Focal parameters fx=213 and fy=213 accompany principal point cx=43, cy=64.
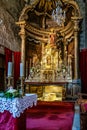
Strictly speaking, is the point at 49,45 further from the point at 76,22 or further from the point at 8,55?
the point at 8,55

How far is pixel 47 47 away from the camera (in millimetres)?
10430

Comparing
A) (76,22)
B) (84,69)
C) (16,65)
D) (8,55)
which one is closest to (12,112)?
(8,55)

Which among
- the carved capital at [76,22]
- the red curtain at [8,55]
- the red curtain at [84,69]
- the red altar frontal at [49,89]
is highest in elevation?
the carved capital at [76,22]

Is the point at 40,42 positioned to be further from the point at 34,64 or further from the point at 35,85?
the point at 35,85

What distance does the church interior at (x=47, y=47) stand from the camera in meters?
9.83

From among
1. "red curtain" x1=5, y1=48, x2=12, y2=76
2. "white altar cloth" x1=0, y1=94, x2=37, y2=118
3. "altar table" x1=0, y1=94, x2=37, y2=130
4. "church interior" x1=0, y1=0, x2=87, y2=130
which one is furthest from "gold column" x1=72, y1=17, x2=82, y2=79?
"white altar cloth" x1=0, y1=94, x2=37, y2=118

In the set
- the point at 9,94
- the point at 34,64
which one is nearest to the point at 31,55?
the point at 34,64

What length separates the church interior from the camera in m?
9.83

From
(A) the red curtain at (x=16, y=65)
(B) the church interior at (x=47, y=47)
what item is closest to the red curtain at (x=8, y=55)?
(B) the church interior at (x=47, y=47)

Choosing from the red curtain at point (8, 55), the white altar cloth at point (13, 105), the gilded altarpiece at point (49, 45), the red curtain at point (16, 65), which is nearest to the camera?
the white altar cloth at point (13, 105)

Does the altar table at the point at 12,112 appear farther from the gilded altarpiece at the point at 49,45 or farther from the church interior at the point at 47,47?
the gilded altarpiece at the point at 49,45

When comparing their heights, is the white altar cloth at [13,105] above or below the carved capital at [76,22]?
below

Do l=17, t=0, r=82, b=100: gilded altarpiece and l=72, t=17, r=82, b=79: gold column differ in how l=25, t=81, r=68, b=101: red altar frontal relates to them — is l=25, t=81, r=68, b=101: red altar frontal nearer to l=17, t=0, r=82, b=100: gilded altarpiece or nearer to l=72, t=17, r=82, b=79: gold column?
l=17, t=0, r=82, b=100: gilded altarpiece

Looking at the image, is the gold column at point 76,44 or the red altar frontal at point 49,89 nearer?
the red altar frontal at point 49,89
